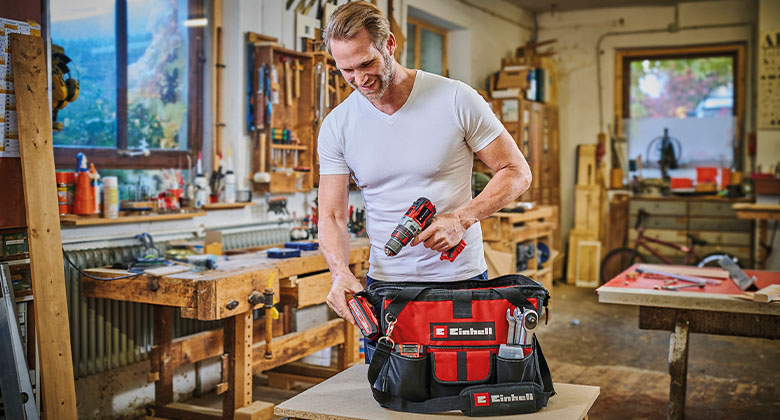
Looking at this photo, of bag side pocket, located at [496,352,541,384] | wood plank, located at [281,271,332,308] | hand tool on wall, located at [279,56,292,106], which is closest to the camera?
bag side pocket, located at [496,352,541,384]

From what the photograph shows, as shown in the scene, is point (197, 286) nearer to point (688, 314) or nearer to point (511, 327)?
point (511, 327)

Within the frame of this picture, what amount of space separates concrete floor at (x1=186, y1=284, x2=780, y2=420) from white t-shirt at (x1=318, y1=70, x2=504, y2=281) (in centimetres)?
222

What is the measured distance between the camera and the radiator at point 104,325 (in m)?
3.44

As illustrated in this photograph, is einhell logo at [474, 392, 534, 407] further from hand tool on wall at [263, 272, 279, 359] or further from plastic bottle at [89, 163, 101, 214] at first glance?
plastic bottle at [89, 163, 101, 214]

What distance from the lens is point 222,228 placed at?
4.39 meters

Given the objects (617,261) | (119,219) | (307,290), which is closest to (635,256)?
(617,261)

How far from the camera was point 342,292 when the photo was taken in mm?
1992

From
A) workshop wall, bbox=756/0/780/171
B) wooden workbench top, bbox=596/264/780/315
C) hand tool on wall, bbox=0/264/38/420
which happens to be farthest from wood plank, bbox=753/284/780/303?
workshop wall, bbox=756/0/780/171

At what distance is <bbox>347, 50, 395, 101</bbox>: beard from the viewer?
2.02 metres

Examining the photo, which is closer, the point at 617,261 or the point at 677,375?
the point at 677,375

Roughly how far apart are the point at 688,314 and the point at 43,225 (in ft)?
8.58

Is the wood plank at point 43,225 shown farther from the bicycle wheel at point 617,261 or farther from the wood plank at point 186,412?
the bicycle wheel at point 617,261

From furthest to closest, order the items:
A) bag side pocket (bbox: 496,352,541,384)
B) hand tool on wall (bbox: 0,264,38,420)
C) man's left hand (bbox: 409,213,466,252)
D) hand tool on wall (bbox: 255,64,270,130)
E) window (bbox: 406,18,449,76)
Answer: window (bbox: 406,18,449,76), hand tool on wall (bbox: 255,64,270,130), hand tool on wall (bbox: 0,264,38,420), man's left hand (bbox: 409,213,466,252), bag side pocket (bbox: 496,352,541,384)

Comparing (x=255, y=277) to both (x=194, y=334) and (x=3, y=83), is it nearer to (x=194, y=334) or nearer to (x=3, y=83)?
(x=194, y=334)
